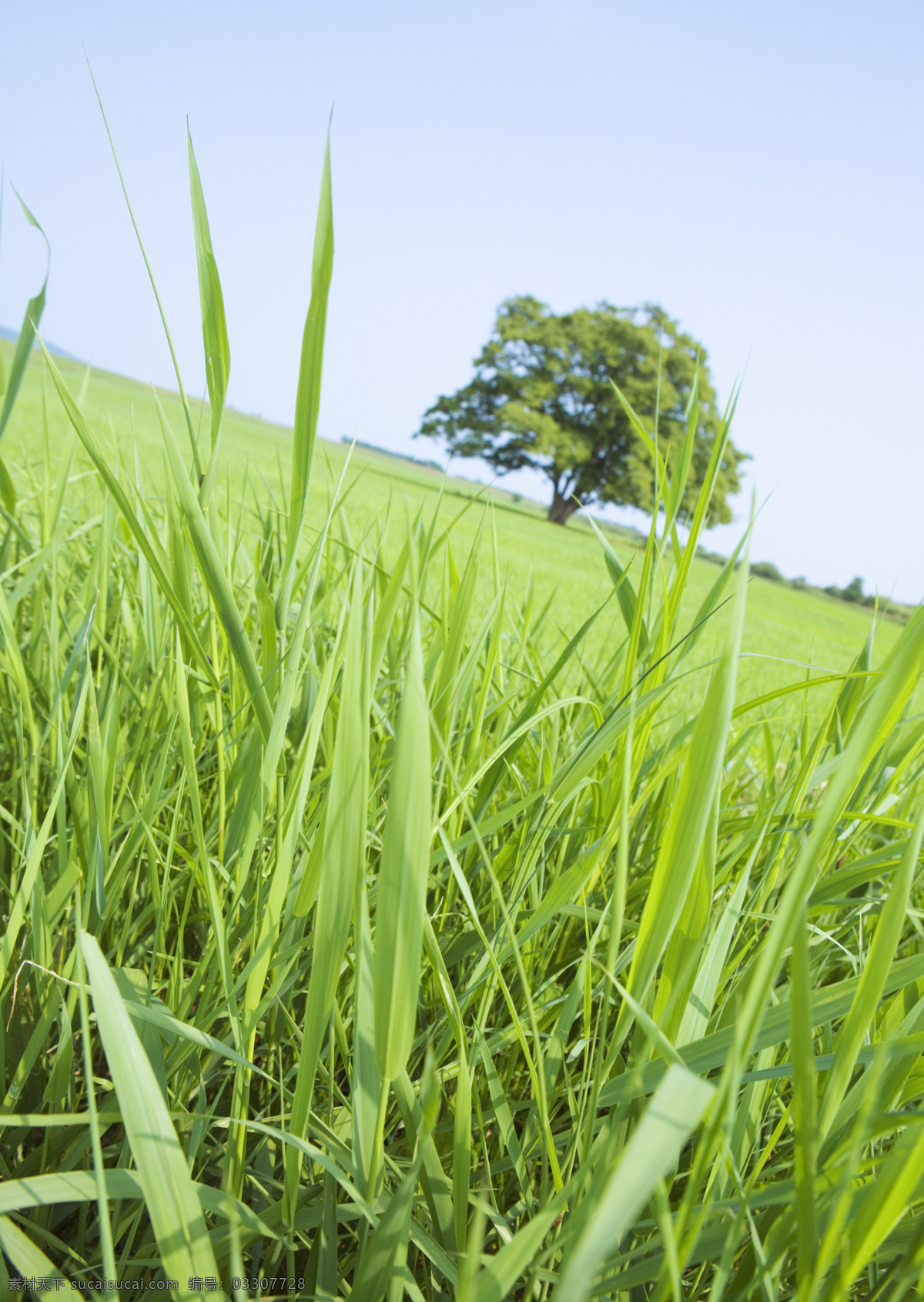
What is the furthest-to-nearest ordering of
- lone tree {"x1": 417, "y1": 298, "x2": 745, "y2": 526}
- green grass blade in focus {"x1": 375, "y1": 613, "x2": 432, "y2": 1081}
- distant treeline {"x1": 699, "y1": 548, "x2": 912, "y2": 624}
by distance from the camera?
1. distant treeline {"x1": 699, "y1": 548, "x2": 912, "y2": 624}
2. lone tree {"x1": 417, "y1": 298, "x2": 745, "y2": 526}
3. green grass blade in focus {"x1": 375, "y1": 613, "x2": 432, "y2": 1081}

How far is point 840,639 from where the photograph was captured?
8.61 meters

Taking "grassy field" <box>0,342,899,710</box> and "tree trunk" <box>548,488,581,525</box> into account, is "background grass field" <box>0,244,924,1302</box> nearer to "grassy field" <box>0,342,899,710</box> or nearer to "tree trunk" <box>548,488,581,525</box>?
"grassy field" <box>0,342,899,710</box>

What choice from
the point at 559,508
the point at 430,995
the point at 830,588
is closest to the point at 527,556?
the point at 430,995

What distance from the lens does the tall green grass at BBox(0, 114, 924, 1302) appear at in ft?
0.72

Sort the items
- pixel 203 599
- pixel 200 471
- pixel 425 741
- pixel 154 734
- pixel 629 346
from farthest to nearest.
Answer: pixel 629 346, pixel 203 599, pixel 154 734, pixel 200 471, pixel 425 741

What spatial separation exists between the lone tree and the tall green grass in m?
17.5

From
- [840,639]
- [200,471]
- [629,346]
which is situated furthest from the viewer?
[629,346]

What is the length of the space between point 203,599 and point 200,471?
367 millimetres

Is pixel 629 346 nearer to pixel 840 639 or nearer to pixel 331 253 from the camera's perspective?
pixel 840 639

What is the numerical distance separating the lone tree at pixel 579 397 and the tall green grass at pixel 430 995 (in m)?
17.5

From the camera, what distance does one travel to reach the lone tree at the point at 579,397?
17.6 metres

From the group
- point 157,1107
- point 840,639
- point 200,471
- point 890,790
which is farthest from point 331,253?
point 840,639

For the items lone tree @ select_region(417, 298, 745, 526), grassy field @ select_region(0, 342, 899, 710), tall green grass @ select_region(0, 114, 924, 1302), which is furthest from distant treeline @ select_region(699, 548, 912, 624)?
tall green grass @ select_region(0, 114, 924, 1302)

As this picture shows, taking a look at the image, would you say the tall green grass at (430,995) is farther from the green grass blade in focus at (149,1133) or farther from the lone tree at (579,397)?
the lone tree at (579,397)
